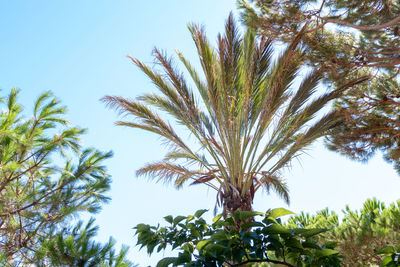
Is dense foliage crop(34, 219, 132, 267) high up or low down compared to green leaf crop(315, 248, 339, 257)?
up

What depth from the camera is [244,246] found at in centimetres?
154

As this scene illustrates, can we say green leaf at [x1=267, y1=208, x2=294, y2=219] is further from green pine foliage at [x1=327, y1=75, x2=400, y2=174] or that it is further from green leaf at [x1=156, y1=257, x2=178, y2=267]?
green pine foliage at [x1=327, y1=75, x2=400, y2=174]

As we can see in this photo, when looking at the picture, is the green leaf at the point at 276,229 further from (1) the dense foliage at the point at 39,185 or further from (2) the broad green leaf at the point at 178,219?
(1) the dense foliage at the point at 39,185

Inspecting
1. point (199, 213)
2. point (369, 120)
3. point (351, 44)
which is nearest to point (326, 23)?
point (351, 44)

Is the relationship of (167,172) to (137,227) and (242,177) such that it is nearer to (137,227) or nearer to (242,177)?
(242,177)

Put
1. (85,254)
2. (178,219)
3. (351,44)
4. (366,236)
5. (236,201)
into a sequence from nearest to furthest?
(178,219), (85,254), (366,236), (236,201), (351,44)

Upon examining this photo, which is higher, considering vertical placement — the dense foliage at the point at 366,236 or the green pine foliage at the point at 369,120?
the green pine foliage at the point at 369,120

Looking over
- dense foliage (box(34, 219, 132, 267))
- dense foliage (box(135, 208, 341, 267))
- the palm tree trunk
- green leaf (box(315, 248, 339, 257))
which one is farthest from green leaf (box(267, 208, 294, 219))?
the palm tree trunk

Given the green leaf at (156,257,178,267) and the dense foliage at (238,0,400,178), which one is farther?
the dense foliage at (238,0,400,178)

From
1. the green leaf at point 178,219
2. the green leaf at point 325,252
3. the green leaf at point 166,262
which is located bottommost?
the green leaf at point 166,262

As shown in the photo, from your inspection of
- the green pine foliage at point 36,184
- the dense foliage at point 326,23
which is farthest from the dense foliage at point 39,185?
the dense foliage at point 326,23

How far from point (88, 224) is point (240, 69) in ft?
11.9

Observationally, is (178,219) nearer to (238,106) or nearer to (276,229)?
(276,229)

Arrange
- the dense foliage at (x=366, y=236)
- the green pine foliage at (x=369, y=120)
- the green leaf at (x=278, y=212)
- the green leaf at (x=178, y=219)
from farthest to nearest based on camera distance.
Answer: the green pine foliage at (x=369, y=120) → the dense foliage at (x=366, y=236) → the green leaf at (x=178, y=219) → the green leaf at (x=278, y=212)
